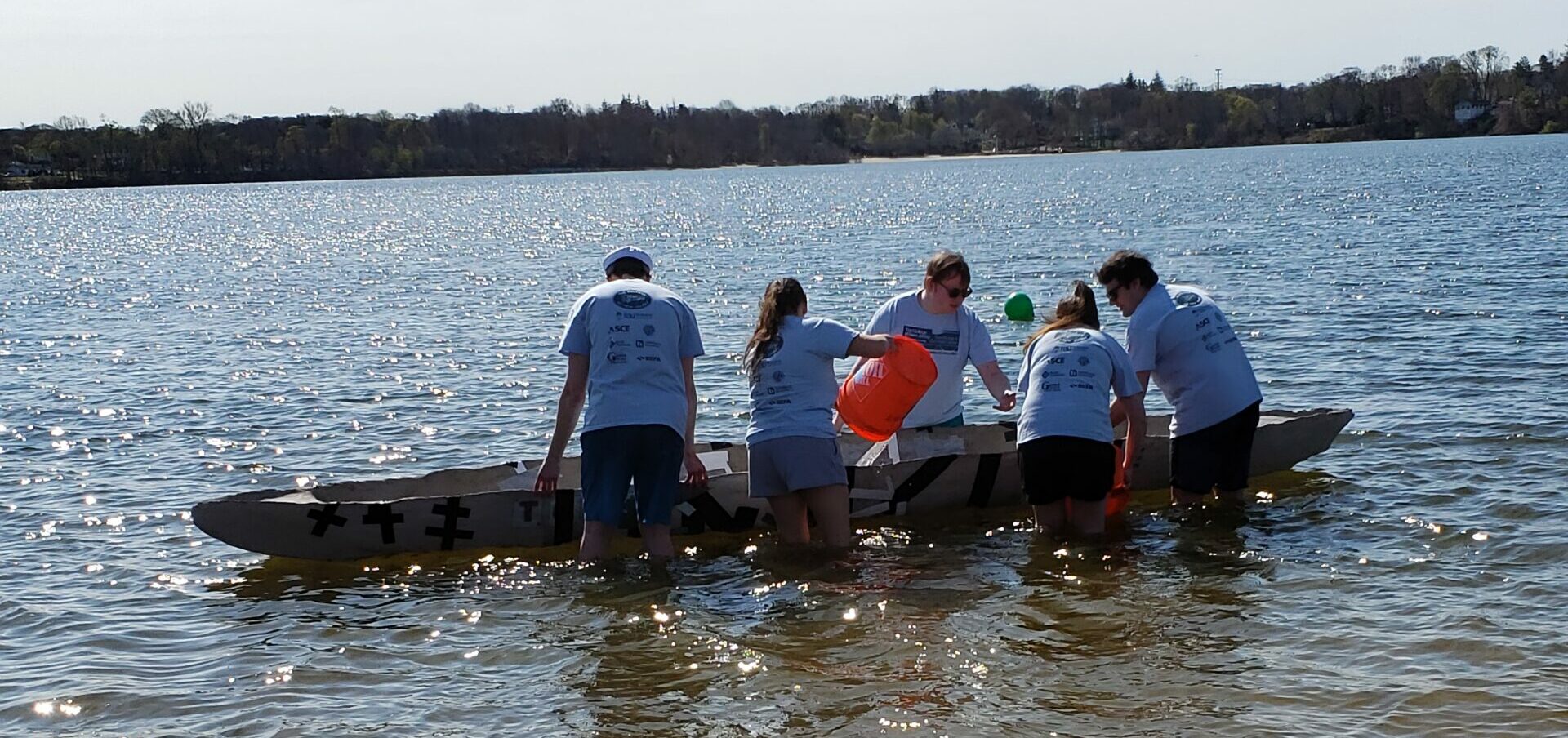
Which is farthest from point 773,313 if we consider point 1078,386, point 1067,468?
point 1067,468

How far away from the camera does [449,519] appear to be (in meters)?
10.3

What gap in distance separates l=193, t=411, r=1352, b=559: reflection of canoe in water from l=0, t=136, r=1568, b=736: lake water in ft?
0.64

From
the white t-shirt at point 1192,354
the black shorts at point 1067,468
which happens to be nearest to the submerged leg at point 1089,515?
the black shorts at point 1067,468

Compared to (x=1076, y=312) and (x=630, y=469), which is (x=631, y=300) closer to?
(x=630, y=469)

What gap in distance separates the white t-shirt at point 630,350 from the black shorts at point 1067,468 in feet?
7.31

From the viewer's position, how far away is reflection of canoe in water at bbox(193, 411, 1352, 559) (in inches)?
398

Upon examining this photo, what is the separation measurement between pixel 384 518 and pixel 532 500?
0.99 m

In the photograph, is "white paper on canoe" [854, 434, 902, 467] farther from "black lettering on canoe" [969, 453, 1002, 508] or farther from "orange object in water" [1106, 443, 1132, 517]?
"orange object in water" [1106, 443, 1132, 517]

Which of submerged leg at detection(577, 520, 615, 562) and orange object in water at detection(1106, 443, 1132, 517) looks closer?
submerged leg at detection(577, 520, 615, 562)

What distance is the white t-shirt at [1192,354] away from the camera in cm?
976

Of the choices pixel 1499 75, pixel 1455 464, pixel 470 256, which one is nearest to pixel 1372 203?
pixel 470 256

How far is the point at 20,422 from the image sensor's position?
17.5 metres

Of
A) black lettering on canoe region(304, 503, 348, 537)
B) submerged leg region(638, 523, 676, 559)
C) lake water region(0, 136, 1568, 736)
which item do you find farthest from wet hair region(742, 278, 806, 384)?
black lettering on canoe region(304, 503, 348, 537)

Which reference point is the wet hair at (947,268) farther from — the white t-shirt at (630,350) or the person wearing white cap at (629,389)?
the white t-shirt at (630,350)
